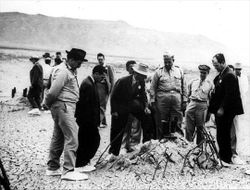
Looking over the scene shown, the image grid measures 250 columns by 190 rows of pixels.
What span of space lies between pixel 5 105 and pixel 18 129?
4251mm

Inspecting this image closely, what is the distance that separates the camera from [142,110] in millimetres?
6727

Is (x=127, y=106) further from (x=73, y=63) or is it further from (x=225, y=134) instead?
(x=225, y=134)

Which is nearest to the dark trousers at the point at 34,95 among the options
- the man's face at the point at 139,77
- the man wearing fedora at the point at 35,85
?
the man wearing fedora at the point at 35,85

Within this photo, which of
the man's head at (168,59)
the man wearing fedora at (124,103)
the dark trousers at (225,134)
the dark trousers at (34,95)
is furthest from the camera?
the dark trousers at (34,95)

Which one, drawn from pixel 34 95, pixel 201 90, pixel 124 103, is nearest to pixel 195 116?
pixel 201 90

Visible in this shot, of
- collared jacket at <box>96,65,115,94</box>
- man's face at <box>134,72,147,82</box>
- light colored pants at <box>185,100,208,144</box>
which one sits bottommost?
light colored pants at <box>185,100,208,144</box>

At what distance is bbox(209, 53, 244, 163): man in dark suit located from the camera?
20.5ft

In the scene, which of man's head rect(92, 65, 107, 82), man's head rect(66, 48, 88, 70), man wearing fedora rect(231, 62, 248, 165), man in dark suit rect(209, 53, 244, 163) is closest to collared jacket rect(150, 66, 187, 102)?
man in dark suit rect(209, 53, 244, 163)

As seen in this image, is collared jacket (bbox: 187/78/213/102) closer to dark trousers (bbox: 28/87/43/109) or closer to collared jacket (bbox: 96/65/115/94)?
collared jacket (bbox: 96/65/115/94)

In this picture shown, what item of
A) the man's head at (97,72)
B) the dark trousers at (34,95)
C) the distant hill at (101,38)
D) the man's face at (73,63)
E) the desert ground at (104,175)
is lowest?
the desert ground at (104,175)

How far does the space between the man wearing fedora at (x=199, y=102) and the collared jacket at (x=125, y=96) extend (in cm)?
123

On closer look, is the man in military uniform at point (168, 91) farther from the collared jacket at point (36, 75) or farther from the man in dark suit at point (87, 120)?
the collared jacket at point (36, 75)

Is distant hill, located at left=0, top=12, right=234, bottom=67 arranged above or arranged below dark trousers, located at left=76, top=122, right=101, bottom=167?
above

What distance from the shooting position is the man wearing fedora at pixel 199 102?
284 inches
